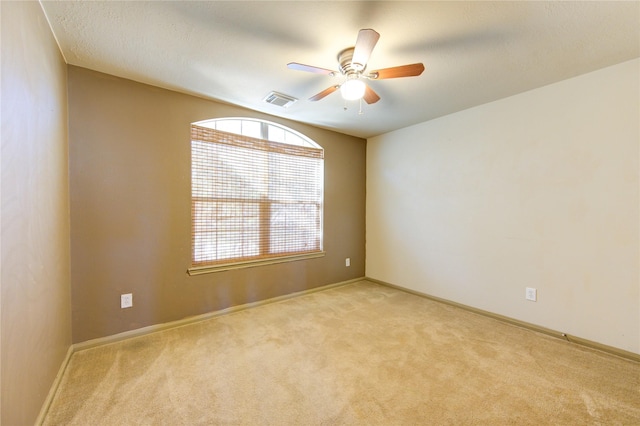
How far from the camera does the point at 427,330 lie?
262 cm

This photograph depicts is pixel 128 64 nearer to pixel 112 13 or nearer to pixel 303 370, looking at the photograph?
pixel 112 13

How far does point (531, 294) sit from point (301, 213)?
2.72 meters

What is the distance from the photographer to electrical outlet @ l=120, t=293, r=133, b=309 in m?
2.41

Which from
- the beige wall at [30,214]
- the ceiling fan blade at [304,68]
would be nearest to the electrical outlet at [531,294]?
the ceiling fan blade at [304,68]

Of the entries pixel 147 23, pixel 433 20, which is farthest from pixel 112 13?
pixel 433 20

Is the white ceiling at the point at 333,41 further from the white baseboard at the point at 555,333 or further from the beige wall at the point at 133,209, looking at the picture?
the white baseboard at the point at 555,333

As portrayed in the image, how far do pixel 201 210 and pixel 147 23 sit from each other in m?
1.67

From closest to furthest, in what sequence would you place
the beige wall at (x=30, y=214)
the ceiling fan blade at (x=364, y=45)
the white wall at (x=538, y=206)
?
the beige wall at (x=30, y=214) → the ceiling fan blade at (x=364, y=45) → the white wall at (x=538, y=206)

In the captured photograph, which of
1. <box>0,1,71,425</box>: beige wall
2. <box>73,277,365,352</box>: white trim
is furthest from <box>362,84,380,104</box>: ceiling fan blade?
<box>73,277,365,352</box>: white trim

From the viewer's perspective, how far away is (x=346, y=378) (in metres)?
1.87

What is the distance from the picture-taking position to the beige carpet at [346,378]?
154 cm

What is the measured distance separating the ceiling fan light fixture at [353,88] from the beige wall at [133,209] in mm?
1626

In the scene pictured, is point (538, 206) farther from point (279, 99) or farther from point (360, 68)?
point (279, 99)

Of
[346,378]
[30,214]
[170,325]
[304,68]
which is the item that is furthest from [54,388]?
[304,68]
